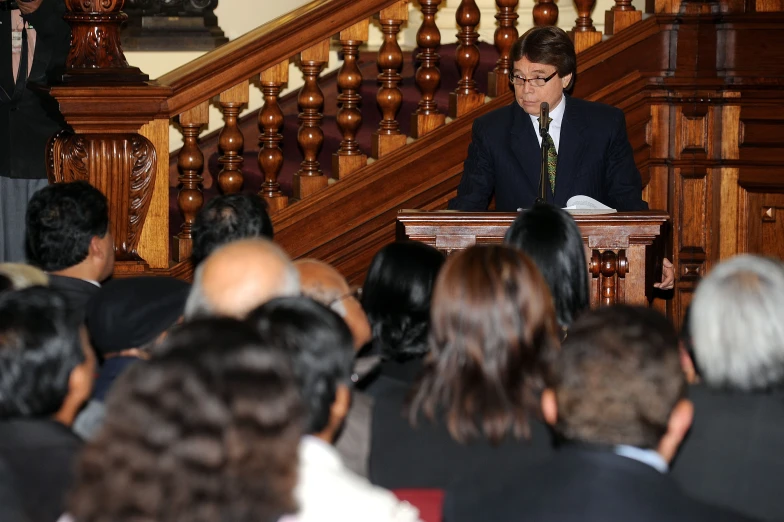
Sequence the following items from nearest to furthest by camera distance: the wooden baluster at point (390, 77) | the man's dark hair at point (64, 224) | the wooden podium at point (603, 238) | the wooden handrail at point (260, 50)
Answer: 1. the man's dark hair at point (64, 224)
2. the wooden podium at point (603, 238)
3. the wooden handrail at point (260, 50)
4. the wooden baluster at point (390, 77)

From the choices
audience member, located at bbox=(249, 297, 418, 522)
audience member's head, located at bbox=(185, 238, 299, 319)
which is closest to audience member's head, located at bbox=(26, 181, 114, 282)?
audience member's head, located at bbox=(185, 238, 299, 319)

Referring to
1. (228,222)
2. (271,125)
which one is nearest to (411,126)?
(271,125)

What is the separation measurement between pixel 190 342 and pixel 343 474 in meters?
0.39

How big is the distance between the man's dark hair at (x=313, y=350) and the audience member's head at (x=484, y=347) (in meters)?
0.28

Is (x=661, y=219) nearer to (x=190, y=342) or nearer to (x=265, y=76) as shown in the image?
(x=265, y=76)

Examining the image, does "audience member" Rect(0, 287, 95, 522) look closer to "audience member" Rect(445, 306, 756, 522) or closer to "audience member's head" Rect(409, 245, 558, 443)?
"audience member's head" Rect(409, 245, 558, 443)

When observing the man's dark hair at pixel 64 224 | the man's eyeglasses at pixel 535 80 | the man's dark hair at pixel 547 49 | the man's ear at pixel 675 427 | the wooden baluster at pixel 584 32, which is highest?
the wooden baluster at pixel 584 32

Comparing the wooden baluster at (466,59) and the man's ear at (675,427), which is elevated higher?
the wooden baluster at (466,59)

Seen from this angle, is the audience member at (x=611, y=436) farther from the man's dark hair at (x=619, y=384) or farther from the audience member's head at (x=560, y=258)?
the audience member's head at (x=560, y=258)

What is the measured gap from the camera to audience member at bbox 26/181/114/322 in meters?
3.62

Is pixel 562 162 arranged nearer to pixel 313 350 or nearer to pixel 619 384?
pixel 313 350

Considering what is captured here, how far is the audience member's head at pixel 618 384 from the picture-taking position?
1.92m

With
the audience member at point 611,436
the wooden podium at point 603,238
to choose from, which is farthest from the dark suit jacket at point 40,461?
the wooden podium at point 603,238

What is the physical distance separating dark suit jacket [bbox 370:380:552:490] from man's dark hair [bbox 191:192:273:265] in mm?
1063
